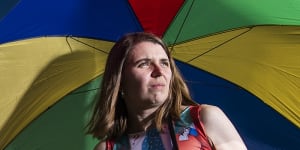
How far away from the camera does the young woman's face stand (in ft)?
7.68

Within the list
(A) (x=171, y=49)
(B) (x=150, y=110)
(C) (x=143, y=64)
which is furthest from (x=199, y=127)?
(A) (x=171, y=49)

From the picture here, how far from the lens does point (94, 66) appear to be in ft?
11.0

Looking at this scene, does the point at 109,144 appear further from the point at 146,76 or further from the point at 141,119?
the point at 146,76

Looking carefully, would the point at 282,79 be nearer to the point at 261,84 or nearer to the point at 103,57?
the point at 261,84

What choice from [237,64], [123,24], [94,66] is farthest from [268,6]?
[94,66]

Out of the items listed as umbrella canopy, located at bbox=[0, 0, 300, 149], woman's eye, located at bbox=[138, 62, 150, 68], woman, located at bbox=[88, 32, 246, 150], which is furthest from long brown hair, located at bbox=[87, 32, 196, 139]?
umbrella canopy, located at bbox=[0, 0, 300, 149]

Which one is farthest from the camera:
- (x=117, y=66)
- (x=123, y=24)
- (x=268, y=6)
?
(x=123, y=24)

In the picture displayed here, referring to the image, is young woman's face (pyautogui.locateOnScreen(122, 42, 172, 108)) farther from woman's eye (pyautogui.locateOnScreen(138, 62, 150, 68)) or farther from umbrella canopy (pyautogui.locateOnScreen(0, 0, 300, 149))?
umbrella canopy (pyautogui.locateOnScreen(0, 0, 300, 149))

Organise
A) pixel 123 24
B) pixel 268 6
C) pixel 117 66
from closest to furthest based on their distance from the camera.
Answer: pixel 117 66
pixel 268 6
pixel 123 24

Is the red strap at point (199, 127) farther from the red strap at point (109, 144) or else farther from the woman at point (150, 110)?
the red strap at point (109, 144)

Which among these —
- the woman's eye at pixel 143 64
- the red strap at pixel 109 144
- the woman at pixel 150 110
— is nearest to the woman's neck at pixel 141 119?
the woman at pixel 150 110

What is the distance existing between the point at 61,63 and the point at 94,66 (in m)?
0.21

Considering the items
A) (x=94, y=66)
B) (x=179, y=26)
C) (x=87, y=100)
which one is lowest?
(x=87, y=100)

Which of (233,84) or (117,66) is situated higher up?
(117,66)
